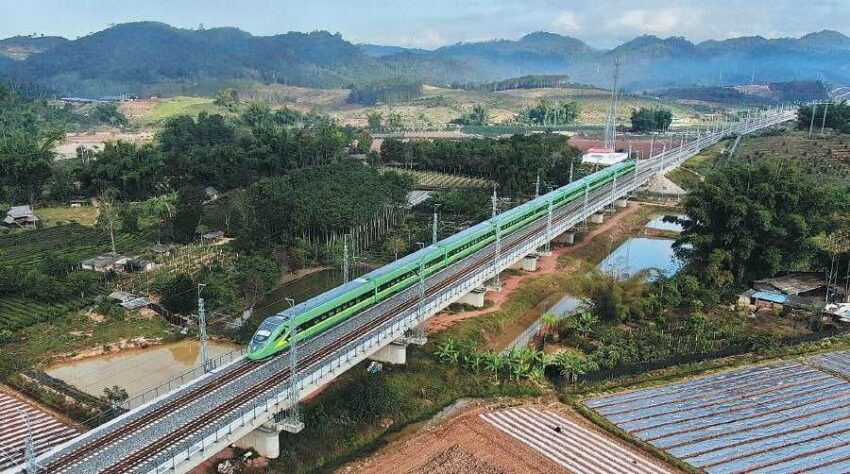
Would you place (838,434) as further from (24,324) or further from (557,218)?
(24,324)

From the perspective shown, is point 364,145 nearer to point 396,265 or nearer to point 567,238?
point 567,238

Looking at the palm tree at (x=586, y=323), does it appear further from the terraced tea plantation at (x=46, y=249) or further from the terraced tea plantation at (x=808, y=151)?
the terraced tea plantation at (x=808, y=151)

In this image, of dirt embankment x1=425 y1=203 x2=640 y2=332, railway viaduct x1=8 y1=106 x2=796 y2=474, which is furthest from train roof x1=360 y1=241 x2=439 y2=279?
dirt embankment x1=425 y1=203 x2=640 y2=332

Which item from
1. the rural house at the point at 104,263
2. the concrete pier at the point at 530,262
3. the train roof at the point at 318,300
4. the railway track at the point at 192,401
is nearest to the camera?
the railway track at the point at 192,401

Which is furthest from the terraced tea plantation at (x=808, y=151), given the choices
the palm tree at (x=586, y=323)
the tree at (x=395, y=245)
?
the tree at (x=395, y=245)

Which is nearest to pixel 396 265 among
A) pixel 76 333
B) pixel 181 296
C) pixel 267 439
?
pixel 267 439

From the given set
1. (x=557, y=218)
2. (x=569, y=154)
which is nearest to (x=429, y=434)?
(x=557, y=218)
